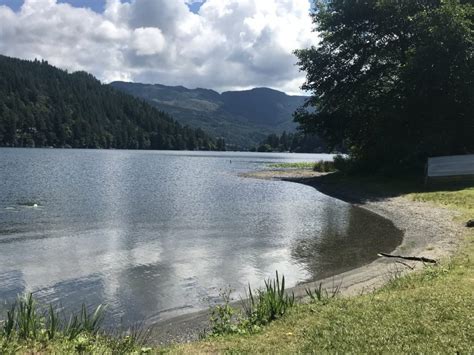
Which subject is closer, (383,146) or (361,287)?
(361,287)

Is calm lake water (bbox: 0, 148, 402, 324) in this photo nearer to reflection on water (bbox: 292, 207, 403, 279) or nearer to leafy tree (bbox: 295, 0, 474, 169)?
reflection on water (bbox: 292, 207, 403, 279)

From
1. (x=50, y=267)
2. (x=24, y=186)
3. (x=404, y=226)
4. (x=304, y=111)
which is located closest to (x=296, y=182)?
(x=304, y=111)

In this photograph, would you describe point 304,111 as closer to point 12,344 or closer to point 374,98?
point 374,98

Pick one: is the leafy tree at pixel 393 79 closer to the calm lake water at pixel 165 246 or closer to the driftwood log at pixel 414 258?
the calm lake water at pixel 165 246

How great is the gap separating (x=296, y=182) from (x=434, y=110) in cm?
2102

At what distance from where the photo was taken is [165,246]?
21.1 m

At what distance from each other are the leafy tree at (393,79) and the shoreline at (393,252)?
8.67m

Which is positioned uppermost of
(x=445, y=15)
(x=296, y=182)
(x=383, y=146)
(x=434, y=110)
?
(x=445, y=15)

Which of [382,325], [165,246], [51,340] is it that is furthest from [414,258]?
[51,340]

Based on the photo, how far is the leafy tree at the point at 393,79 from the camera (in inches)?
1531

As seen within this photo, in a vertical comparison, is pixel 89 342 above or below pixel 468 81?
below

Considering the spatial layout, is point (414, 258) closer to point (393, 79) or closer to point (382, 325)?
point (382, 325)

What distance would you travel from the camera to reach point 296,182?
59.0 meters

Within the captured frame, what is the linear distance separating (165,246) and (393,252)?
9331mm
